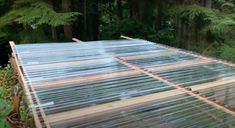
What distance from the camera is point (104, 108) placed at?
2.51 m

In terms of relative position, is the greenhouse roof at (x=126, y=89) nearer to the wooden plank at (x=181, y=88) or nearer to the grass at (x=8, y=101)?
the wooden plank at (x=181, y=88)

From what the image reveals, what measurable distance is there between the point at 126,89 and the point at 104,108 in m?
0.50

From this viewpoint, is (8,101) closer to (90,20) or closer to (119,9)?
(90,20)

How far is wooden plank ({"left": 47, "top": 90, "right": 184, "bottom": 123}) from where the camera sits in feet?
7.63

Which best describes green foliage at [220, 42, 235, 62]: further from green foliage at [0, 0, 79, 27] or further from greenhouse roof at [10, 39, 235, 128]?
green foliage at [0, 0, 79, 27]

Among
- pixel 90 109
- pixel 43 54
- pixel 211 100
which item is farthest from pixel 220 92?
pixel 43 54

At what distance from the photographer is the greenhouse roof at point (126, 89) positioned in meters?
2.34

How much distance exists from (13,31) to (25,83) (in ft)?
21.4

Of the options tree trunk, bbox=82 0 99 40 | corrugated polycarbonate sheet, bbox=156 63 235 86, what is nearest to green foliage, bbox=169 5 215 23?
tree trunk, bbox=82 0 99 40

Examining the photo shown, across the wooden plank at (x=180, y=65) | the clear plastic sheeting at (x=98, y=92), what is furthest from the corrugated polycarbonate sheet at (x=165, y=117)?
the wooden plank at (x=180, y=65)

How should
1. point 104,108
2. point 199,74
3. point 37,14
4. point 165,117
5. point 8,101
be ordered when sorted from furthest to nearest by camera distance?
point 37,14, point 8,101, point 199,74, point 104,108, point 165,117

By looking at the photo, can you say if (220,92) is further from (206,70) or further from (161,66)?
(161,66)

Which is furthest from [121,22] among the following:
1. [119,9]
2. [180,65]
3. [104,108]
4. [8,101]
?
[104,108]

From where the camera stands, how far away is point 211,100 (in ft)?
8.87
